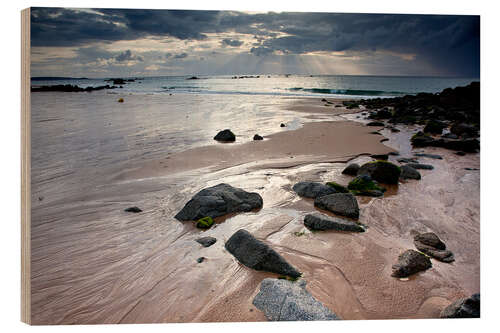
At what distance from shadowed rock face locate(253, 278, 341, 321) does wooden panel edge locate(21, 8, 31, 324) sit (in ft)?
8.47

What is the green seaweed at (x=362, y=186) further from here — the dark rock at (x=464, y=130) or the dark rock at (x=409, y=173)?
the dark rock at (x=464, y=130)

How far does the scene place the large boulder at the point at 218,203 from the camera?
4.64 metres

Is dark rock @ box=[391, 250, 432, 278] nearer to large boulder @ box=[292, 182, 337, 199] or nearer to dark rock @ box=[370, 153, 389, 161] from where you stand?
large boulder @ box=[292, 182, 337, 199]

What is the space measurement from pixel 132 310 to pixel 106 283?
495 mm

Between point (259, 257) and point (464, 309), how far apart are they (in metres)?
2.21

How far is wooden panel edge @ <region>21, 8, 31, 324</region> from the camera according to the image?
11.5 feet

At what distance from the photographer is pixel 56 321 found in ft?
10.1

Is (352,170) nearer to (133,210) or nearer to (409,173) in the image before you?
(409,173)

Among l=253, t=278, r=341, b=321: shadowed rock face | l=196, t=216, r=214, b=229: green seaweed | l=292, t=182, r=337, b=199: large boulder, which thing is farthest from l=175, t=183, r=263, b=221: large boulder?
l=253, t=278, r=341, b=321: shadowed rock face

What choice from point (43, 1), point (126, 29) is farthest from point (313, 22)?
point (43, 1)

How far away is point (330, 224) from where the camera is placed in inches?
173

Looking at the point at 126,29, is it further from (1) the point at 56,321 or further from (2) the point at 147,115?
(2) the point at 147,115
